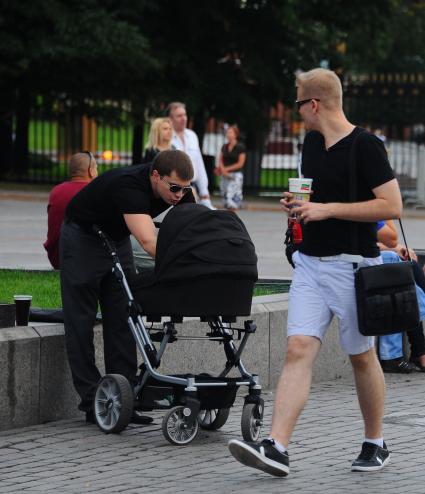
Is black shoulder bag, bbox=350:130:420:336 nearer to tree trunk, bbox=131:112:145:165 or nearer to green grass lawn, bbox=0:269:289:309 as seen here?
green grass lawn, bbox=0:269:289:309

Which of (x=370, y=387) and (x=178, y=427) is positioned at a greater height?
(x=370, y=387)

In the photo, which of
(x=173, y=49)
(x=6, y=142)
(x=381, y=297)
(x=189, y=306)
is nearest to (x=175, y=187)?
(x=189, y=306)

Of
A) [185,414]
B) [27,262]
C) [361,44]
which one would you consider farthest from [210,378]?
[361,44]

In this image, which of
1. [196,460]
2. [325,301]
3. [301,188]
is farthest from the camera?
[196,460]

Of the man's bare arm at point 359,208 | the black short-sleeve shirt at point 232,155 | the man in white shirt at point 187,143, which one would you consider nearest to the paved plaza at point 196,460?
the man's bare arm at point 359,208

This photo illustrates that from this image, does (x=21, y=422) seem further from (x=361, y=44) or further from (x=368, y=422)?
(x=361, y=44)

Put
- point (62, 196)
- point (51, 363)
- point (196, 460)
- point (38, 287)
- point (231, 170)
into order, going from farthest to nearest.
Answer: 1. point (231, 170)
2. point (38, 287)
3. point (62, 196)
4. point (51, 363)
5. point (196, 460)

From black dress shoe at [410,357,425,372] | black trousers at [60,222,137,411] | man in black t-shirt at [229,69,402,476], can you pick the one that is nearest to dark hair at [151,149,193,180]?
black trousers at [60,222,137,411]

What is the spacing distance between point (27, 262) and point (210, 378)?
20.9 ft

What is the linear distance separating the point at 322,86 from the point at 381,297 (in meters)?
0.95

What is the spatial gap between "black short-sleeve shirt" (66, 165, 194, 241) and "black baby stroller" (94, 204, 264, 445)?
0.22 meters

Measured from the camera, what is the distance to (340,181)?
20.4ft

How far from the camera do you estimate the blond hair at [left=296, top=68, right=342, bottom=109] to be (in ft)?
20.4

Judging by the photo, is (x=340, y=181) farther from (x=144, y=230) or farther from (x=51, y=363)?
(x=51, y=363)
